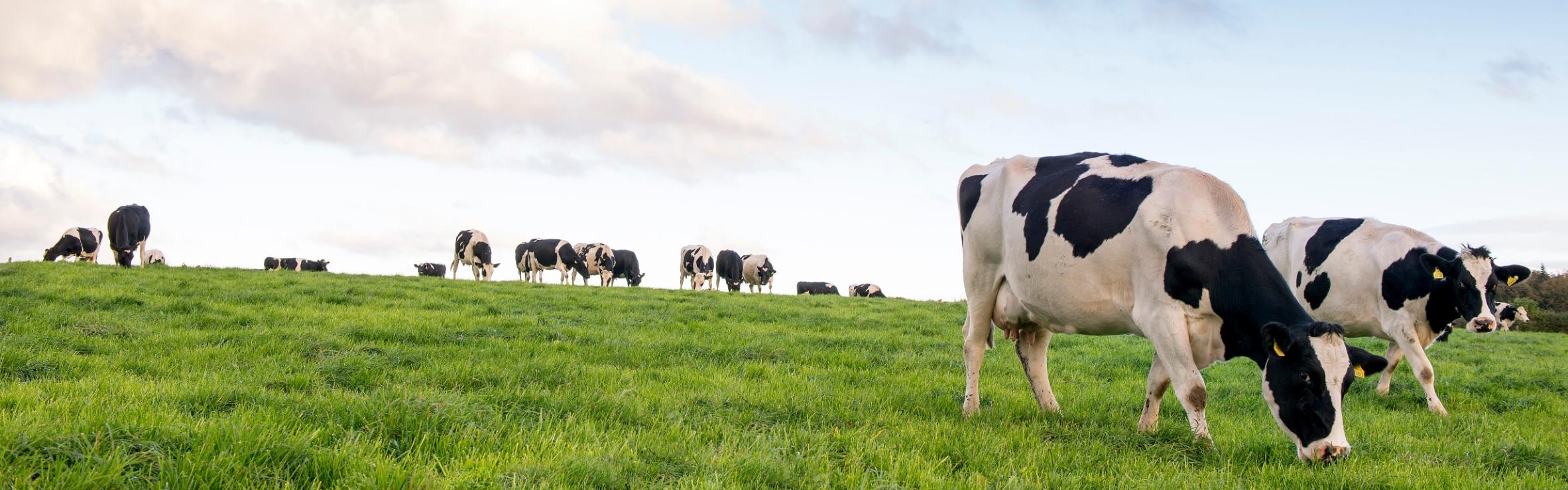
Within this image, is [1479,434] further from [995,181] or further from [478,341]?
[478,341]

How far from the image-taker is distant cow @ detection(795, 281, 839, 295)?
4573 cm

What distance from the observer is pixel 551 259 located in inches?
1480

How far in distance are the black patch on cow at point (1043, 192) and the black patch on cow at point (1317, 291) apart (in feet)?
17.0

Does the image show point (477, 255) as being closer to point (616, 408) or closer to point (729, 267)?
point (729, 267)

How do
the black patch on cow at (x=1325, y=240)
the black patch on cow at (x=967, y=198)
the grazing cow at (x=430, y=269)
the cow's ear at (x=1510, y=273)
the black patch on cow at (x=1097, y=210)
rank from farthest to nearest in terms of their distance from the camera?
the grazing cow at (x=430, y=269), the black patch on cow at (x=1325, y=240), the cow's ear at (x=1510, y=273), the black patch on cow at (x=967, y=198), the black patch on cow at (x=1097, y=210)

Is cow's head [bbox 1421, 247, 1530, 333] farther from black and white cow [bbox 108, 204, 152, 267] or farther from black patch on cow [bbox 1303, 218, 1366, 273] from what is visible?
black and white cow [bbox 108, 204, 152, 267]

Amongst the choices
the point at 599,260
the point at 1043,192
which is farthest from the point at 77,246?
the point at 1043,192

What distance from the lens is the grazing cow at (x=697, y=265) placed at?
41344mm

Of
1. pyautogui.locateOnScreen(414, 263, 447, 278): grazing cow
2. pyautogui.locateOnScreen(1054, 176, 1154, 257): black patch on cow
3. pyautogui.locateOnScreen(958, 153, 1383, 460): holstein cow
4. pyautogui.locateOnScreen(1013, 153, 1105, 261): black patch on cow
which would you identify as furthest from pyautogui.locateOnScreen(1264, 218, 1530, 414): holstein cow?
pyautogui.locateOnScreen(414, 263, 447, 278): grazing cow

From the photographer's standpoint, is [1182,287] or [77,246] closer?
[1182,287]

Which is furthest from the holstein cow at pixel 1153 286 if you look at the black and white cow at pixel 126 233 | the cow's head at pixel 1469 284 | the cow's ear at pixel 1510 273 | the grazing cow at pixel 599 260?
the grazing cow at pixel 599 260

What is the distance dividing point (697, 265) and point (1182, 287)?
36.2m

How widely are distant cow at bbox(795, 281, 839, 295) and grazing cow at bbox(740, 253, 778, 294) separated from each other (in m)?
2.53

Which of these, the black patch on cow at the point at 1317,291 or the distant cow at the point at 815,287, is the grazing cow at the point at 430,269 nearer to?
the distant cow at the point at 815,287
